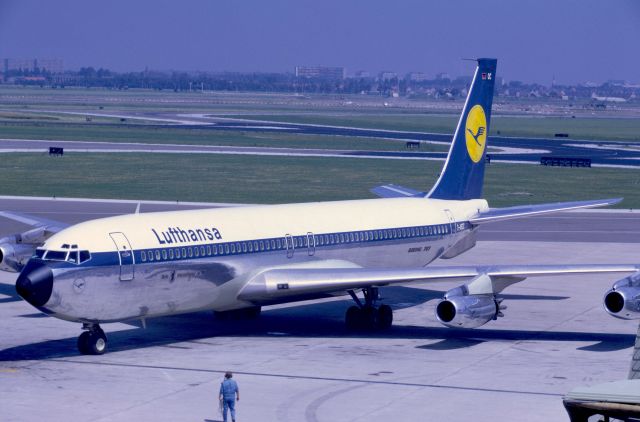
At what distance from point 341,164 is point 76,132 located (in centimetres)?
5568

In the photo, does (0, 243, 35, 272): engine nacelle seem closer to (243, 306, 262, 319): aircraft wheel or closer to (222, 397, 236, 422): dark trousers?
(243, 306, 262, 319): aircraft wheel

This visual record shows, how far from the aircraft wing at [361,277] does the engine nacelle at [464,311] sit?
968 millimetres

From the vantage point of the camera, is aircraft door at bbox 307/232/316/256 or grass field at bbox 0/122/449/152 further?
grass field at bbox 0/122/449/152

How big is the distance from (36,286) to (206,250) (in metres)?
6.10

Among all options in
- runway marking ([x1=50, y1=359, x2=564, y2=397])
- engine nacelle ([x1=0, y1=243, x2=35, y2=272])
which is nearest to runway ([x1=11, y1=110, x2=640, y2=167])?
engine nacelle ([x1=0, y1=243, x2=35, y2=272])

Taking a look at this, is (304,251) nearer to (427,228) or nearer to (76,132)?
(427,228)

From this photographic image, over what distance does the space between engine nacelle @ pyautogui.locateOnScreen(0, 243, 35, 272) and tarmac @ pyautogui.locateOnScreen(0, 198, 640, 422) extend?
5.33 feet

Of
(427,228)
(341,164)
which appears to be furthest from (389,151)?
(427,228)

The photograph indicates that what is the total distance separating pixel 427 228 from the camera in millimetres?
44781

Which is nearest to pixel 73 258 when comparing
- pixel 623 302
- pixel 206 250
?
pixel 206 250

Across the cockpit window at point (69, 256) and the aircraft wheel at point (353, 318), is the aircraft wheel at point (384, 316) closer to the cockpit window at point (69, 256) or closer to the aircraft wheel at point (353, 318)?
the aircraft wheel at point (353, 318)

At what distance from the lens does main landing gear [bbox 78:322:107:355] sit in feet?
114

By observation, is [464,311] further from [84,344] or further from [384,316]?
[84,344]

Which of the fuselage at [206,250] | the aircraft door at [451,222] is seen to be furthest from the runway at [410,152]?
the fuselage at [206,250]
